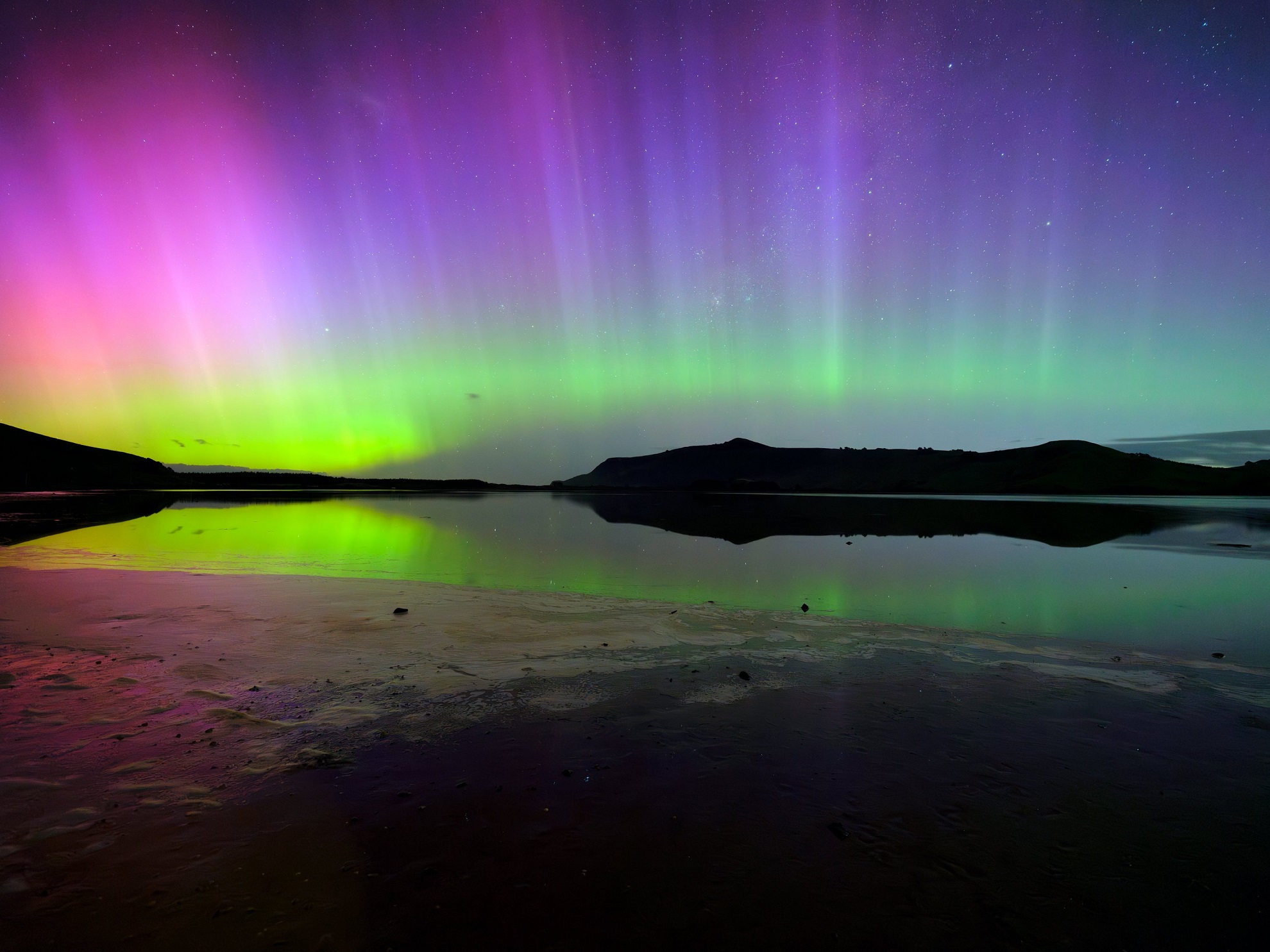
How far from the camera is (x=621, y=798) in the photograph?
5902 mm

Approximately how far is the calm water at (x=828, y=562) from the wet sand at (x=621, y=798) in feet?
14.6

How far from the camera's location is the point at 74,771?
6191 mm

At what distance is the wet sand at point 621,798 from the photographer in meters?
4.26

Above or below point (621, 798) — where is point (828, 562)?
above

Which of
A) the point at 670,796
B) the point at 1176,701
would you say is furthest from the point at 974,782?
the point at 1176,701

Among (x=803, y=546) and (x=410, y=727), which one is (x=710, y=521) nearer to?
(x=803, y=546)

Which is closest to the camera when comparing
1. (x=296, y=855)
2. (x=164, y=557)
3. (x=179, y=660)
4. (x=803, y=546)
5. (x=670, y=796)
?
(x=296, y=855)

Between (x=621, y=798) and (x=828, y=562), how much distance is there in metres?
21.4

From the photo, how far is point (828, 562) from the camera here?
25516 mm

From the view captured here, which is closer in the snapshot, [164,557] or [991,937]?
[991,937]

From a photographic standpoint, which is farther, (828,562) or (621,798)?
(828,562)

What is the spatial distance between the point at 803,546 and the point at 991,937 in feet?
93.9

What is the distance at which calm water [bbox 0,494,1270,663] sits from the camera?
15.7 m

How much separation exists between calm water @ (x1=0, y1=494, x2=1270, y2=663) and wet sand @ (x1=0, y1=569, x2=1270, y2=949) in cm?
446
